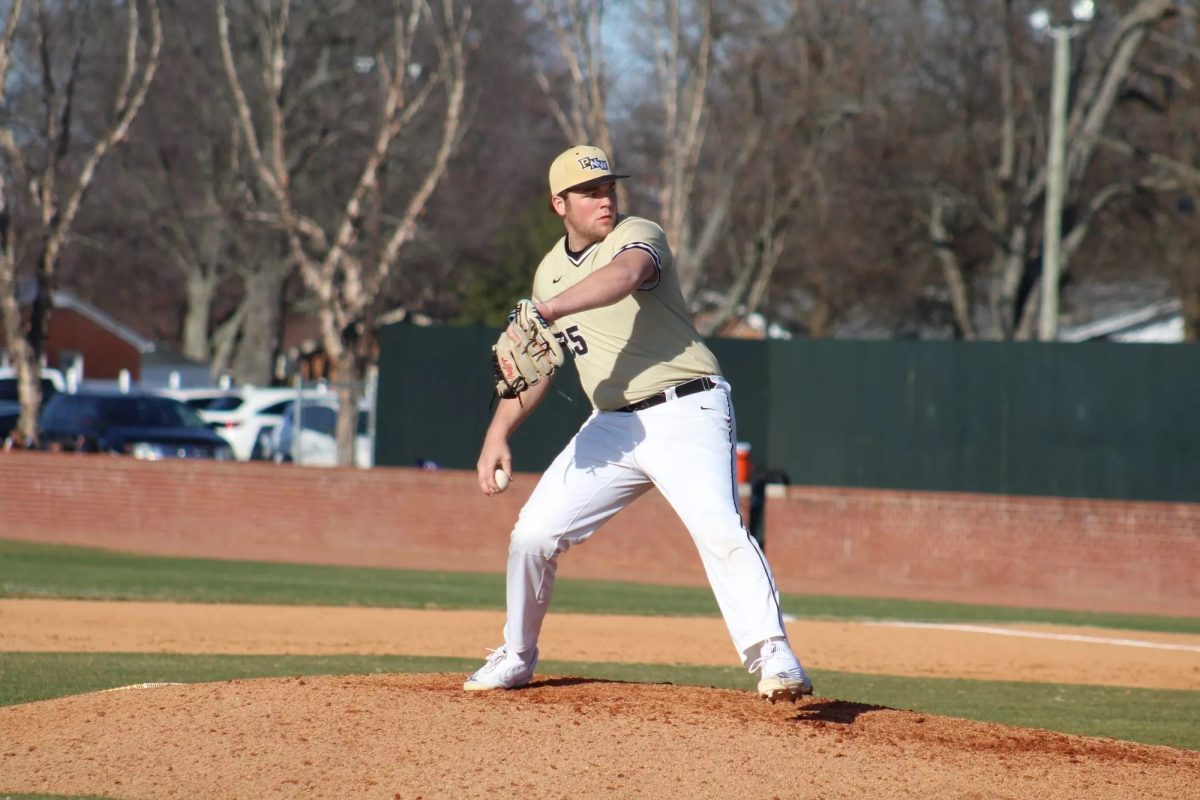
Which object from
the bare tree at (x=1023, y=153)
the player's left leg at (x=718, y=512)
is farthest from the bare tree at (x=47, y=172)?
the player's left leg at (x=718, y=512)

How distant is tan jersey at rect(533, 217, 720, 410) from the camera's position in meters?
5.57

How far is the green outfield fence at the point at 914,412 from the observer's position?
724 inches

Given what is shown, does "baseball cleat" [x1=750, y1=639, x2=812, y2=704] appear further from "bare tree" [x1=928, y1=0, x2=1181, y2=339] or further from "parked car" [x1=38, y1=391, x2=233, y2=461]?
"bare tree" [x1=928, y1=0, x2=1181, y2=339]

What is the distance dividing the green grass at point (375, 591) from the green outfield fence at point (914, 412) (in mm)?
3487

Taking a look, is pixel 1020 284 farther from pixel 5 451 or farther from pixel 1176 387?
pixel 5 451

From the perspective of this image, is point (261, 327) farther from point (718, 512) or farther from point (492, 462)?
point (718, 512)

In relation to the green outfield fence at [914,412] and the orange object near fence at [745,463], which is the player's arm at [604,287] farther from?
the green outfield fence at [914,412]

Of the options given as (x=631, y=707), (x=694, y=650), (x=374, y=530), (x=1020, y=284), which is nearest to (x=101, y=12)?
(x=374, y=530)

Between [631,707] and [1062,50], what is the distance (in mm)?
16300

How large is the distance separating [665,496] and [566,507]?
0.41 metres

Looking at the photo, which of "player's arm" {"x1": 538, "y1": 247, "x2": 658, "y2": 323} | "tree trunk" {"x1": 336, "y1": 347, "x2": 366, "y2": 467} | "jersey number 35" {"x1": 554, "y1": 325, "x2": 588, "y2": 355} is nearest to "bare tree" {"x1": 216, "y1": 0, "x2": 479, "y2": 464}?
"tree trunk" {"x1": 336, "y1": 347, "x2": 366, "y2": 467}

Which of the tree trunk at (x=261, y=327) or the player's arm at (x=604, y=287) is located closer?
the player's arm at (x=604, y=287)

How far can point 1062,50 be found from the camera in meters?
19.7

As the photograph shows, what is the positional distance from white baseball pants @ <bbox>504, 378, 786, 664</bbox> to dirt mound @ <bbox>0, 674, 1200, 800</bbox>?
0.39 meters
